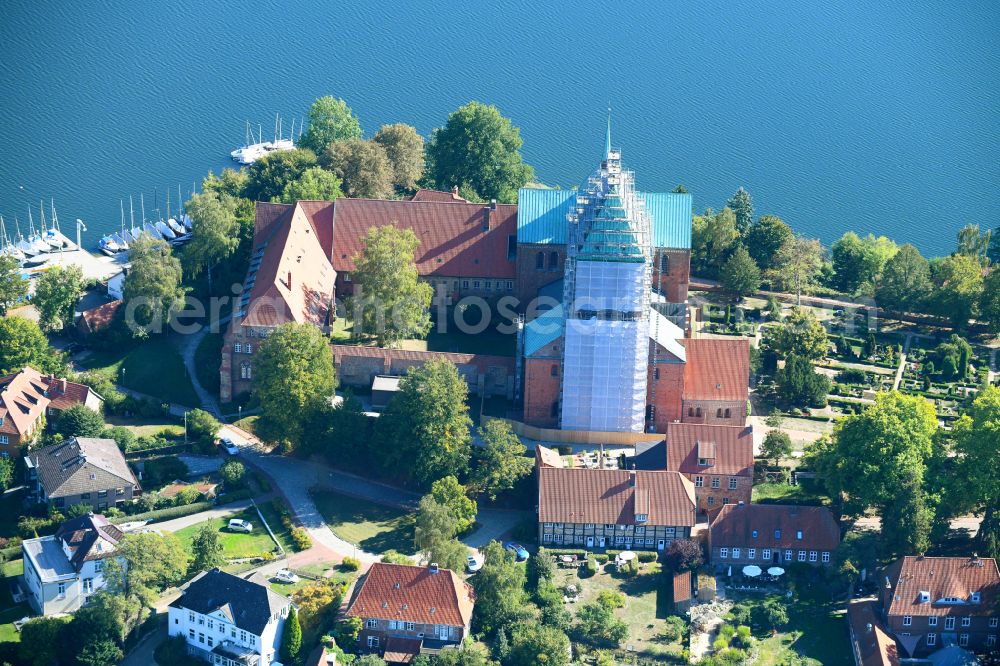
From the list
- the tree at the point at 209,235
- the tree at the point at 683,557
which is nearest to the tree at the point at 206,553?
the tree at the point at 683,557

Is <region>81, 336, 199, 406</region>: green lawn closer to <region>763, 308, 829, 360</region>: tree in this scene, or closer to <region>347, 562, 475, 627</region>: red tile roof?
<region>347, 562, 475, 627</region>: red tile roof

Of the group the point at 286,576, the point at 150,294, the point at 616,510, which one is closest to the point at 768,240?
the point at 616,510

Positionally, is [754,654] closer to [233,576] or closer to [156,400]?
[233,576]

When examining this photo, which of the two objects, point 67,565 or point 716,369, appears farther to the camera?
point 716,369

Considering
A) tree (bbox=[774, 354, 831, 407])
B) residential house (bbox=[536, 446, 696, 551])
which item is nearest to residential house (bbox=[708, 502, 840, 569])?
residential house (bbox=[536, 446, 696, 551])

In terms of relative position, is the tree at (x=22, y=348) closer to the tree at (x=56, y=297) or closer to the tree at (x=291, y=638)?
the tree at (x=56, y=297)

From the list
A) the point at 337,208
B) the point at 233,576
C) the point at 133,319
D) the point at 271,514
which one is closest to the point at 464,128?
the point at 337,208

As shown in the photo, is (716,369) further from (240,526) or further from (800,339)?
(240,526)
